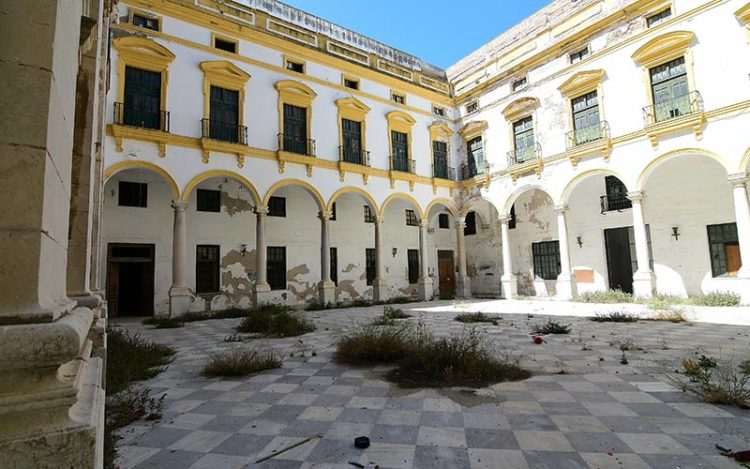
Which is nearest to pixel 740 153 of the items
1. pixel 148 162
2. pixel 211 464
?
pixel 211 464

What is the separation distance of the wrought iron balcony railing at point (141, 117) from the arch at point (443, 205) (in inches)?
471

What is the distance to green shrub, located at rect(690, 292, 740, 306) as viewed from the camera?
37.2 ft

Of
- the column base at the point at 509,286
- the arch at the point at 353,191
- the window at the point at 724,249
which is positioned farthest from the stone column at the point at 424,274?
the window at the point at 724,249

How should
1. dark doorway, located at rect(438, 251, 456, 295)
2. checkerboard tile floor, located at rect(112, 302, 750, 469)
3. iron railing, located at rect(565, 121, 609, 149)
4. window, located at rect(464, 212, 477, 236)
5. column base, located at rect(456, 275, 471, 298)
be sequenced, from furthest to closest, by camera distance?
1. window, located at rect(464, 212, 477, 236)
2. dark doorway, located at rect(438, 251, 456, 295)
3. column base, located at rect(456, 275, 471, 298)
4. iron railing, located at rect(565, 121, 609, 149)
5. checkerboard tile floor, located at rect(112, 302, 750, 469)

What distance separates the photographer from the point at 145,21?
12484mm

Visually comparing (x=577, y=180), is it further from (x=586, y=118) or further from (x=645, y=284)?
(x=645, y=284)

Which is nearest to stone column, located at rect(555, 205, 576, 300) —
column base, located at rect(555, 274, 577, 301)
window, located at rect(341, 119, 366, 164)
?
column base, located at rect(555, 274, 577, 301)

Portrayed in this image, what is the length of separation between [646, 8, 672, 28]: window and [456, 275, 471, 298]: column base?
1297 centimetres

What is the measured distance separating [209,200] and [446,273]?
1312cm

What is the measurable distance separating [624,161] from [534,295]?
7383mm

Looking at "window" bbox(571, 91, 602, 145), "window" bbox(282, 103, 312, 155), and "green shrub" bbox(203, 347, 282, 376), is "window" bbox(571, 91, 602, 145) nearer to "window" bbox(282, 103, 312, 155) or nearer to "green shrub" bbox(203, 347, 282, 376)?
"window" bbox(282, 103, 312, 155)

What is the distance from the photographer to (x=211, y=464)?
8.68 ft

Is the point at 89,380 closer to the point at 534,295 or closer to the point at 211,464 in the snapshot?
the point at 211,464

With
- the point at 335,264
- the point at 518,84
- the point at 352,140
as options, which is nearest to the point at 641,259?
the point at 518,84
